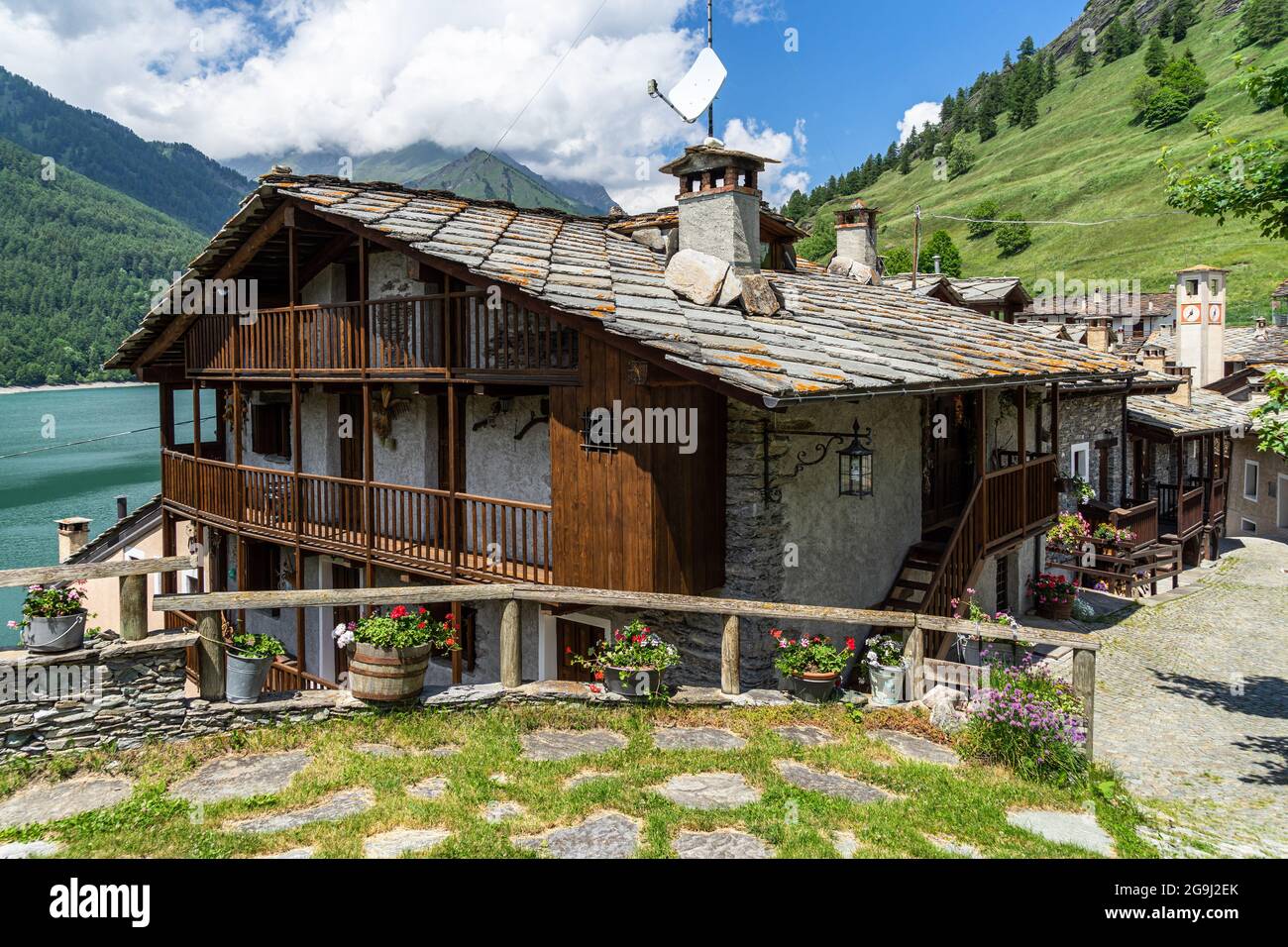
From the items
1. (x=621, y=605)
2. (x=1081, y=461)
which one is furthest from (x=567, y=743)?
(x=1081, y=461)

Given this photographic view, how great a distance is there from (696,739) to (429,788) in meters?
2.20

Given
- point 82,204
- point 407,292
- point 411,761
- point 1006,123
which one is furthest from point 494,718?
point 82,204

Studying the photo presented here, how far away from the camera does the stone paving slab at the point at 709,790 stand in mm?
5803

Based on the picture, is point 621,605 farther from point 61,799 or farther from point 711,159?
point 711,159

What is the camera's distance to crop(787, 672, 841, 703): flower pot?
8.38 m

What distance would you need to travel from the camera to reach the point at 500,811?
5.56 meters

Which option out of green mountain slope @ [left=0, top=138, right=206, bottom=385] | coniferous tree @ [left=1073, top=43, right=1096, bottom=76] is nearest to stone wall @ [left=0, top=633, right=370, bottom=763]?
green mountain slope @ [left=0, top=138, right=206, bottom=385]

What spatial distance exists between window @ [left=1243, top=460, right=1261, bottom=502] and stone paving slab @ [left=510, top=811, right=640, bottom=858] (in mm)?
30757

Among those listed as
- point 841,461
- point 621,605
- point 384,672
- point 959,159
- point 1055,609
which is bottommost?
point 1055,609

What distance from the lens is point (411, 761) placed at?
6.30 meters

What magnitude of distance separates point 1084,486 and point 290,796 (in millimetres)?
17571

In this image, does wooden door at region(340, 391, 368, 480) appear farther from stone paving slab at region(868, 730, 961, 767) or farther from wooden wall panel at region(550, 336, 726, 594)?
stone paving slab at region(868, 730, 961, 767)

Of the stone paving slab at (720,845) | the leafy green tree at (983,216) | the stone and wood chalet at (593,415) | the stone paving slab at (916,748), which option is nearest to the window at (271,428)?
the stone and wood chalet at (593,415)
